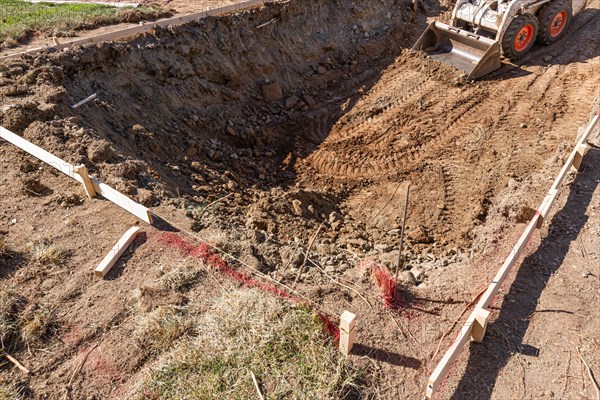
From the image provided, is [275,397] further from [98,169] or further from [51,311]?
[98,169]

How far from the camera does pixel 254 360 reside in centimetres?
407

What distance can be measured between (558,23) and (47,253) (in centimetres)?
1266

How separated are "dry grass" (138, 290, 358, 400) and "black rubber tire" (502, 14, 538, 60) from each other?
29.0 ft

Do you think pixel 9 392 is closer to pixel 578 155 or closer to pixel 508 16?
pixel 578 155

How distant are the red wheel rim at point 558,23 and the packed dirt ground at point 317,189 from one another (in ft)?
1.16

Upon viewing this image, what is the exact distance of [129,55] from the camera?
27.9 feet

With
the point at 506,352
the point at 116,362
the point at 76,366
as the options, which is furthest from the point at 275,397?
the point at 506,352

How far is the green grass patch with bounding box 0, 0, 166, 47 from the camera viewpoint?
920cm

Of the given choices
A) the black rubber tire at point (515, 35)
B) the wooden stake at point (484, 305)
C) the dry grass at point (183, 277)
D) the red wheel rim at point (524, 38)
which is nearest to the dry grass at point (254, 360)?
the dry grass at point (183, 277)

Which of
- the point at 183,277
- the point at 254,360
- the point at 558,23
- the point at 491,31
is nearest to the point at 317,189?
the point at 183,277

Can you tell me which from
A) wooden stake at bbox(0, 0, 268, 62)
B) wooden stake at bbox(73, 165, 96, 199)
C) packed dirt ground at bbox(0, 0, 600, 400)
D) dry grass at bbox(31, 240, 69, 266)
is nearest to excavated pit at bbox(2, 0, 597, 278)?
packed dirt ground at bbox(0, 0, 600, 400)

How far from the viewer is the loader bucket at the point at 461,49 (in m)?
10.0

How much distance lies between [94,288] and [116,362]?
40.1 inches

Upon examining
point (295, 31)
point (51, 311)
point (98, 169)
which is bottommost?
point (51, 311)
